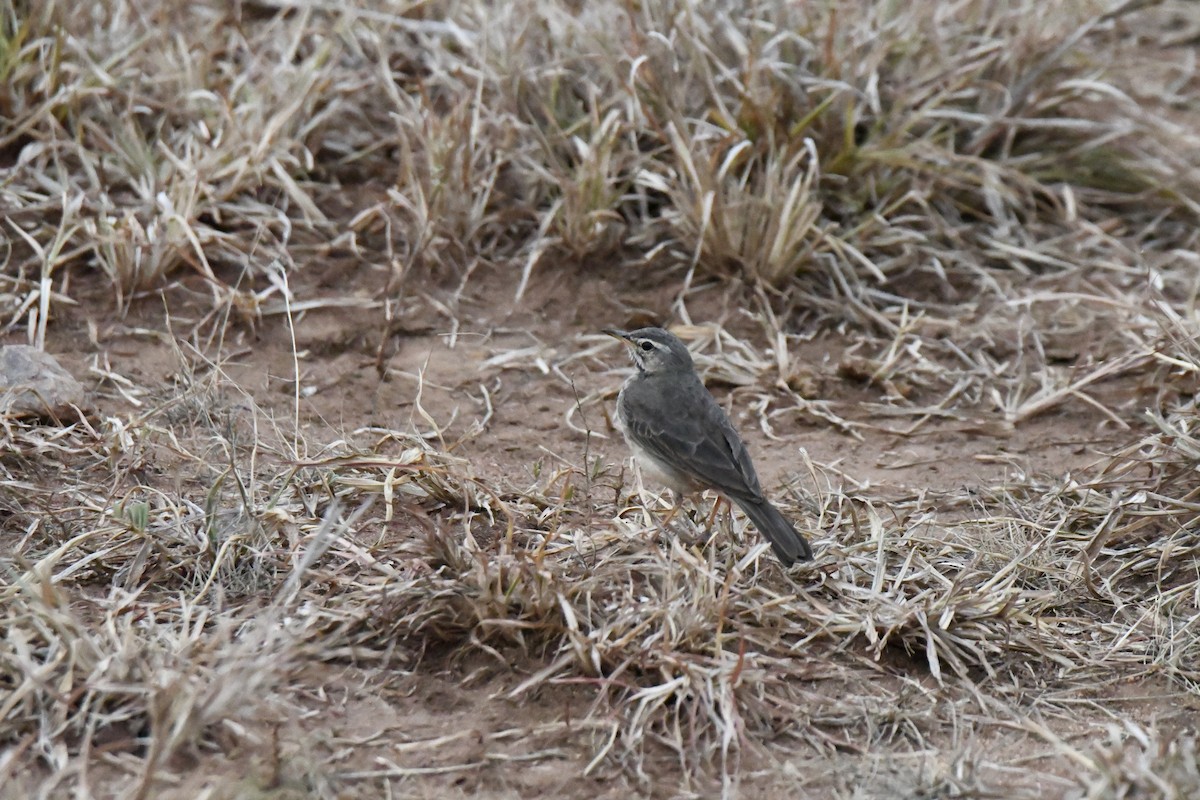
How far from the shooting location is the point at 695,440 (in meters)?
5.68

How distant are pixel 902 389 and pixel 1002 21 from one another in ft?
8.94

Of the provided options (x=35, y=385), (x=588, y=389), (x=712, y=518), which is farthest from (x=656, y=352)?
(x=35, y=385)

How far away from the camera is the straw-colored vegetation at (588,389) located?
4406 mm

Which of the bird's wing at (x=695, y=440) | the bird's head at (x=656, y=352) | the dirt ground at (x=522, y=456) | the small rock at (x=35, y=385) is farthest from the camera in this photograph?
the bird's head at (x=656, y=352)

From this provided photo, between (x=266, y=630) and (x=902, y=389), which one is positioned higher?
(x=266, y=630)

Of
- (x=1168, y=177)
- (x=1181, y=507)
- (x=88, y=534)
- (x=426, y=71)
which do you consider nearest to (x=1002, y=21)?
(x=1168, y=177)

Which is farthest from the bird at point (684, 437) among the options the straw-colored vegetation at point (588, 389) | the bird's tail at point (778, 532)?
the straw-colored vegetation at point (588, 389)

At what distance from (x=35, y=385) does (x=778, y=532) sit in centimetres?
303

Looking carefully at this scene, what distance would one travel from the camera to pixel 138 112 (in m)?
7.61

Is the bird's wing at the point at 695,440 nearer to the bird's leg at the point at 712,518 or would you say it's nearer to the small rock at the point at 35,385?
the bird's leg at the point at 712,518

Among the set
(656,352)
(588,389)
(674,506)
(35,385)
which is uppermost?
(35,385)

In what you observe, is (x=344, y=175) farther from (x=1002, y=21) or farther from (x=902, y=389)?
(x=1002, y=21)

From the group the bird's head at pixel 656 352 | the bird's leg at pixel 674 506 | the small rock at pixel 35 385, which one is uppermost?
the small rock at pixel 35 385

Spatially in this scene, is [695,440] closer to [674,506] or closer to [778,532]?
[674,506]
